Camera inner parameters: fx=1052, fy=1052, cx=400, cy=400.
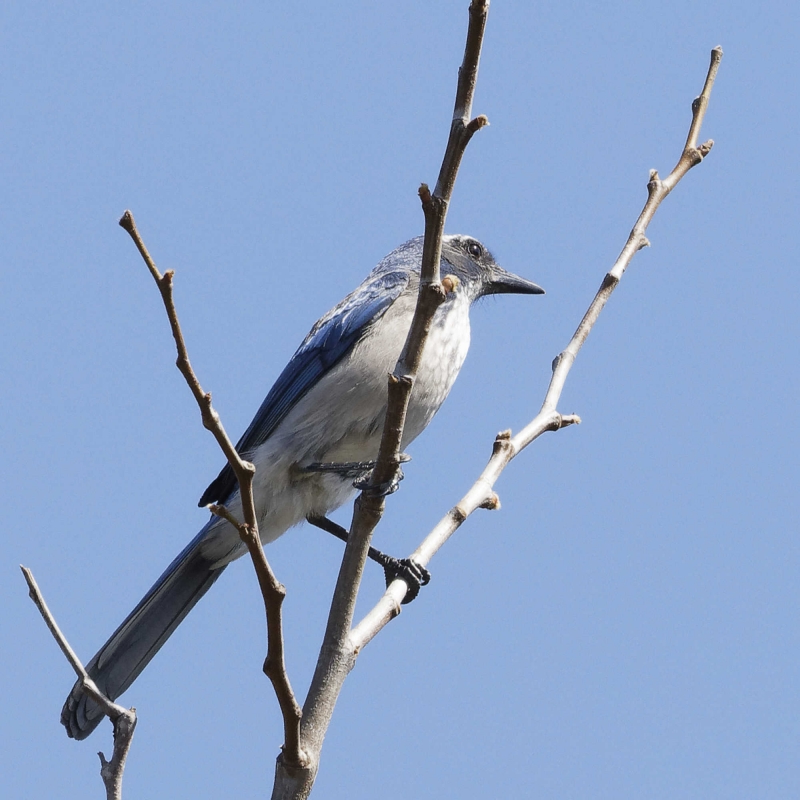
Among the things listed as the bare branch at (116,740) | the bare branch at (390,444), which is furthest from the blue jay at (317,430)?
the bare branch at (116,740)

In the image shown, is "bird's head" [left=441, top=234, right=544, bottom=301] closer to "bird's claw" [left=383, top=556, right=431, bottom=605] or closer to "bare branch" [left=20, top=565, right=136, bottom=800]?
"bird's claw" [left=383, top=556, right=431, bottom=605]

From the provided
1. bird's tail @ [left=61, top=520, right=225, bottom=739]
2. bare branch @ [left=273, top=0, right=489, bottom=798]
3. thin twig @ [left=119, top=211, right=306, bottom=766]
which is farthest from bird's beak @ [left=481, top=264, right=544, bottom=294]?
thin twig @ [left=119, top=211, right=306, bottom=766]

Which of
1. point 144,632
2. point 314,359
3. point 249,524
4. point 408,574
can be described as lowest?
point 144,632

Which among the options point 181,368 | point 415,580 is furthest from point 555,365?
point 181,368

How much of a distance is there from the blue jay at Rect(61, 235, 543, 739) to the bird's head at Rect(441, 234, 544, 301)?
3.11 feet

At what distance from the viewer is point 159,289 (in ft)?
8.07

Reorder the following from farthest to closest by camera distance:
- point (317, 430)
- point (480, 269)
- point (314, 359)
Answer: point (480, 269) → point (314, 359) → point (317, 430)

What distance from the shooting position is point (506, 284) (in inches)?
279

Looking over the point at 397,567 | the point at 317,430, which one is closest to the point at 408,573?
the point at 397,567

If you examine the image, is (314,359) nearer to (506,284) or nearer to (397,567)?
(397,567)

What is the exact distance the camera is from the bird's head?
6863 mm

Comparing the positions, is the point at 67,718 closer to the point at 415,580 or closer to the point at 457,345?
the point at 415,580

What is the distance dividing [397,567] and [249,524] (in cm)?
234

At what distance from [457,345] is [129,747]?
334 cm
